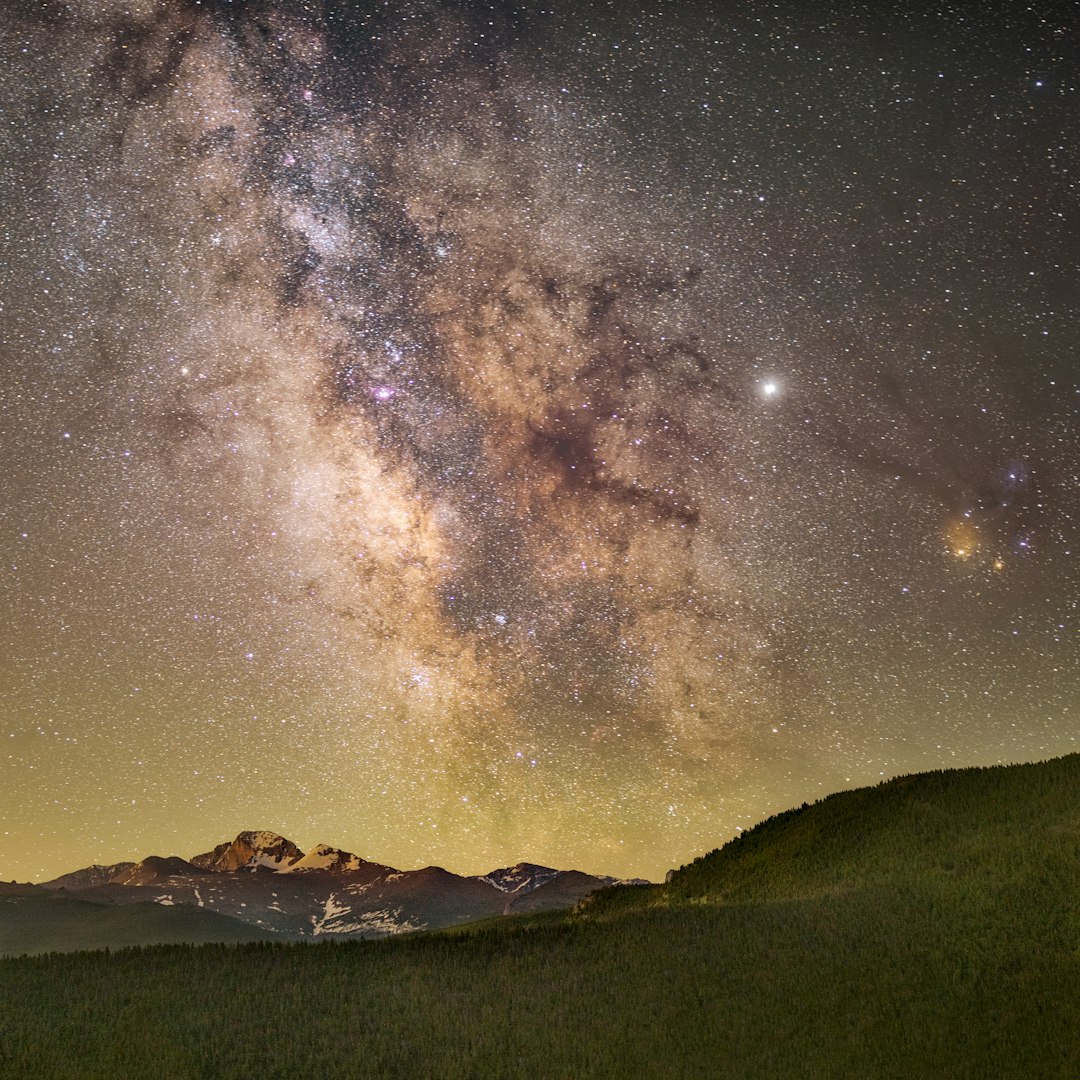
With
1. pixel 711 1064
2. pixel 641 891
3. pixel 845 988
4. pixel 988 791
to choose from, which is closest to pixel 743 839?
pixel 641 891

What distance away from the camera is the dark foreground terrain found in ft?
88.1

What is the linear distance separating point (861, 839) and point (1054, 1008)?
Answer: 83.9 ft

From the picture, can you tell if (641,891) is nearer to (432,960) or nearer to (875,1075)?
(432,960)

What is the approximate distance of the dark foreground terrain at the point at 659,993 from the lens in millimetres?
26844

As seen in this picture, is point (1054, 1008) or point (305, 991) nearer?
point (1054, 1008)

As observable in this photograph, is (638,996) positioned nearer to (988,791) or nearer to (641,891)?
(988,791)

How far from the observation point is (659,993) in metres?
32.7

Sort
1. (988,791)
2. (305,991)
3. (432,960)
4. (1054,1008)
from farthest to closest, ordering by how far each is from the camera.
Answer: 1. (988,791)
2. (432,960)
3. (305,991)
4. (1054,1008)

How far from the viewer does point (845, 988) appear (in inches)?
1240

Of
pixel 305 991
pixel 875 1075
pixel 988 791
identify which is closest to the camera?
pixel 875 1075

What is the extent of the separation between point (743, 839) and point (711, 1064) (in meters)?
42.8

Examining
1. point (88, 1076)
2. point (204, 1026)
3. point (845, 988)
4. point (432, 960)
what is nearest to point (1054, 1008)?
point (845, 988)

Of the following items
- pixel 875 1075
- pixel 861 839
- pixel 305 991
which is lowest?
pixel 875 1075

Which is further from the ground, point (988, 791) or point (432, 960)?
point (988, 791)
